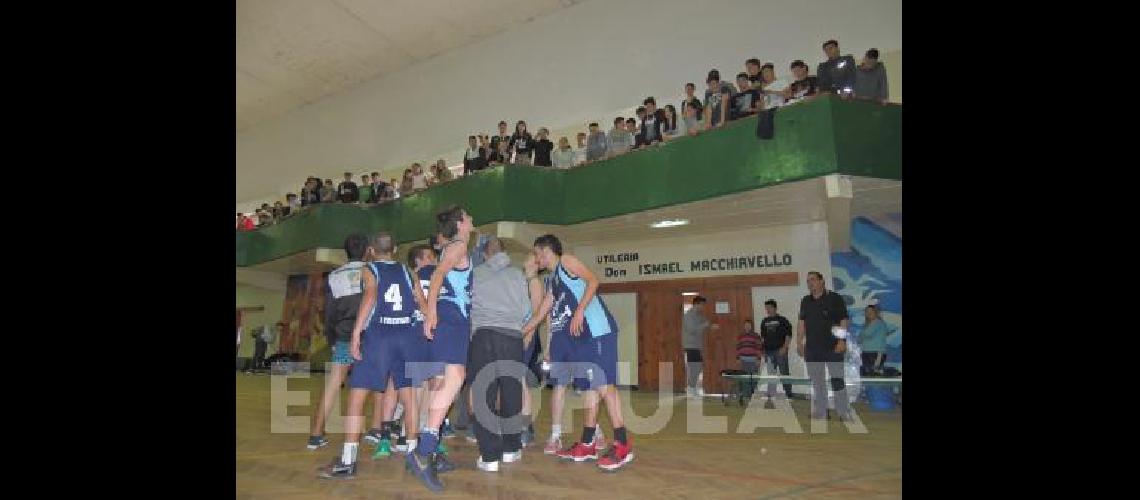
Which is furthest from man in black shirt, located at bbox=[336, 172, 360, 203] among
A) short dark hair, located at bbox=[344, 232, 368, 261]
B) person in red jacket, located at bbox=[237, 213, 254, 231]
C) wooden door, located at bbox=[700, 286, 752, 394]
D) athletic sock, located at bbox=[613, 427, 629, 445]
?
athletic sock, located at bbox=[613, 427, 629, 445]

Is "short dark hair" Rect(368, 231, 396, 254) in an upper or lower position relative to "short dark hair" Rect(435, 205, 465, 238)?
lower

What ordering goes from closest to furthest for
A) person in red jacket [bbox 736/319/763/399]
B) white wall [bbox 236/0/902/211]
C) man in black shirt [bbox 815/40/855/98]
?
1. man in black shirt [bbox 815/40/855/98]
2. person in red jacket [bbox 736/319/763/399]
3. white wall [bbox 236/0/902/211]

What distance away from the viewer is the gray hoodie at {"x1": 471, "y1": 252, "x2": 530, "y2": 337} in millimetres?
4746

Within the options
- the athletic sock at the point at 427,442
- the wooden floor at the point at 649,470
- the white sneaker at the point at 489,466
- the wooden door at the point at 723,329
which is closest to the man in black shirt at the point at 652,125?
the wooden door at the point at 723,329

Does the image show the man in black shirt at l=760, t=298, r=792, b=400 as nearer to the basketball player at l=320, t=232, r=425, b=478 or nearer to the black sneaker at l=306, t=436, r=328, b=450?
the black sneaker at l=306, t=436, r=328, b=450

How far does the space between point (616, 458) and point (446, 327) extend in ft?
4.70

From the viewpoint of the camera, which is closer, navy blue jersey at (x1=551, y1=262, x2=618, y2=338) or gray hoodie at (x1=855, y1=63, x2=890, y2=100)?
navy blue jersey at (x1=551, y1=262, x2=618, y2=338)

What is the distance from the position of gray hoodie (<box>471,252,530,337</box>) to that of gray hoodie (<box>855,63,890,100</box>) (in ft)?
22.1

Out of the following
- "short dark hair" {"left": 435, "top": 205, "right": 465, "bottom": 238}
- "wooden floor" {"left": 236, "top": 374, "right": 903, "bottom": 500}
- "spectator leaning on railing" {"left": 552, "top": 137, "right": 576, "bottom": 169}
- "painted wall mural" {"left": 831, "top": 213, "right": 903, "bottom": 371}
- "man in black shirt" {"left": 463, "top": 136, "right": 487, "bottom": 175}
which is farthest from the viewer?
"man in black shirt" {"left": 463, "top": 136, "right": 487, "bottom": 175}

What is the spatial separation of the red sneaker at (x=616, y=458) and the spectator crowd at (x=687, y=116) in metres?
6.21

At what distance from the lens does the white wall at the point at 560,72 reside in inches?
523

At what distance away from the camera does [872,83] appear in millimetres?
9562
